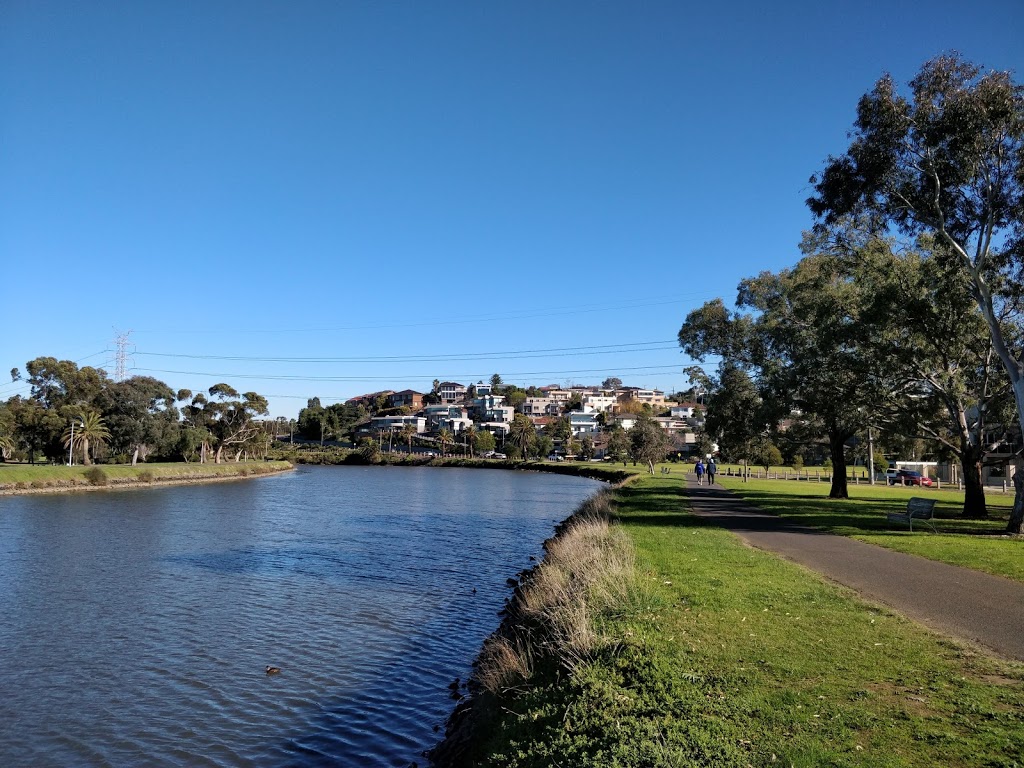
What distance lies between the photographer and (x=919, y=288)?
2403 centimetres

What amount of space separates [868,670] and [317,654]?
9769 millimetres

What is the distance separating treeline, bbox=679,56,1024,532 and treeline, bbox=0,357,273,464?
240 ft

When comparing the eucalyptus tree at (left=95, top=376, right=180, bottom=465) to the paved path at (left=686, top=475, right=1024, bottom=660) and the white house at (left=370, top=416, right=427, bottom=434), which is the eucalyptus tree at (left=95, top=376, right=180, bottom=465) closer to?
the paved path at (left=686, top=475, right=1024, bottom=660)

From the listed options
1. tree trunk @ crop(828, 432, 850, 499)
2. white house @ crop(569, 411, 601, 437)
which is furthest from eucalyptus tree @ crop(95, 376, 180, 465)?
white house @ crop(569, 411, 601, 437)

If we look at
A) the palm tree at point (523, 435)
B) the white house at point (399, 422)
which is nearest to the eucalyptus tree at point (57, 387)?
the palm tree at point (523, 435)

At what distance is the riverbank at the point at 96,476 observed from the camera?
57.2 meters

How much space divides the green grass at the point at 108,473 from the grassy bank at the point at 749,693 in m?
61.1

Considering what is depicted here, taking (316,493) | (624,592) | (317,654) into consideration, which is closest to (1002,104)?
(624,592)

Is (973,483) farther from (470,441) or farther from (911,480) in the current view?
(470,441)

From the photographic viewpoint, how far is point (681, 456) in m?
144

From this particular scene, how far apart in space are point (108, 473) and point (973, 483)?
226ft

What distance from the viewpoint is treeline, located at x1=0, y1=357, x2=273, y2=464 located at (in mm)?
76750

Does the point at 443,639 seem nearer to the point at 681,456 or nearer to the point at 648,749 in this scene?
the point at 648,749

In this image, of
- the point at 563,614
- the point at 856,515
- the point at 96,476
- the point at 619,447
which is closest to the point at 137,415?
the point at 96,476
